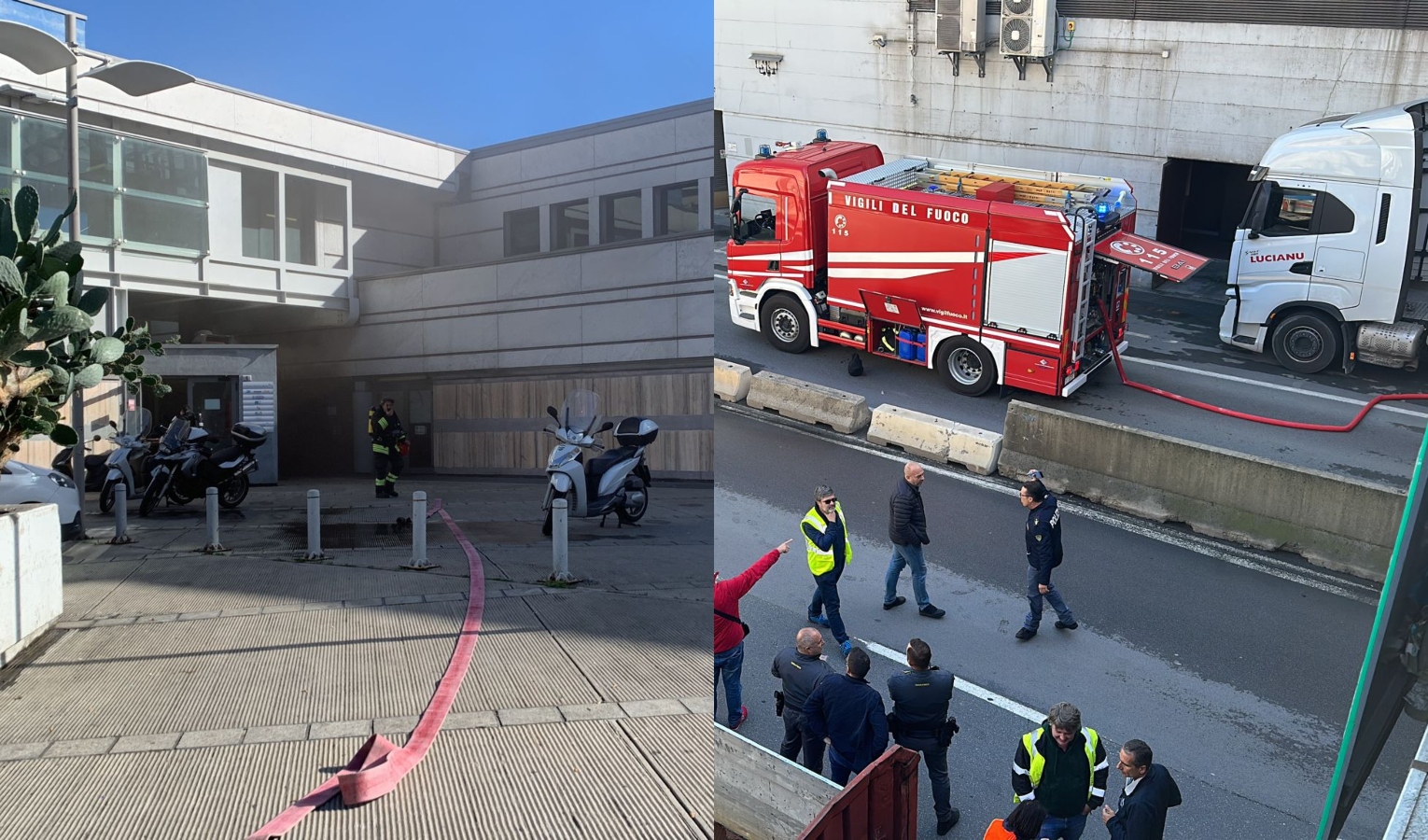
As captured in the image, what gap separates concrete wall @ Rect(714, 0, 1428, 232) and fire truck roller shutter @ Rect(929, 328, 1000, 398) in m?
0.59

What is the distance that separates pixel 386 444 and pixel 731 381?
351 inches

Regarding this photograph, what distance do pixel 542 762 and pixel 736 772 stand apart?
68cm

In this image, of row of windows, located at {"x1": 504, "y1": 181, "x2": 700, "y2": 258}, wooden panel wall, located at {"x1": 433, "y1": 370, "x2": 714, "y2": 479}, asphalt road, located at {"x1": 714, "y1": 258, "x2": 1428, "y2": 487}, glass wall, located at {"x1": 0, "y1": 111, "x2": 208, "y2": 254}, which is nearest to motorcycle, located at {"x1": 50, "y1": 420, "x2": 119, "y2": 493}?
glass wall, located at {"x1": 0, "y1": 111, "x2": 208, "y2": 254}

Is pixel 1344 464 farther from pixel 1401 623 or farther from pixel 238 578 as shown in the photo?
pixel 238 578

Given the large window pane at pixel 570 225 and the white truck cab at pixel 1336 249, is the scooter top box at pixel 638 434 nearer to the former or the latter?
the large window pane at pixel 570 225

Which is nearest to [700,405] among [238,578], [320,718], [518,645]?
[238,578]

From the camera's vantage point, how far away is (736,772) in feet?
11.7

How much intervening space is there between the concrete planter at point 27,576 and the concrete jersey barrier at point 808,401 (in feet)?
12.2

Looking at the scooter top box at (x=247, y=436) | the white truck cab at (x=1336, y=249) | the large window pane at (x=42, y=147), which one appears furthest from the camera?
the scooter top box at (x=247, y=436)

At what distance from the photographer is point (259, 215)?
13750 millimetres

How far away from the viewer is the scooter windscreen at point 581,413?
28.5 ft

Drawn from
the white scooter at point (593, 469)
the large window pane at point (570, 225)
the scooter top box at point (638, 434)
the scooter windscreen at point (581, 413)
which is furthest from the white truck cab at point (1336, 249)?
the large window pane at point (570, 225)

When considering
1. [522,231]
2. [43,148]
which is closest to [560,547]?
[43,148]

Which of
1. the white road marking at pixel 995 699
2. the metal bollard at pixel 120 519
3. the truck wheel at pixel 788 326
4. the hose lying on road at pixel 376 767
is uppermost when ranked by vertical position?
the truck wheel at pixel 788 326
